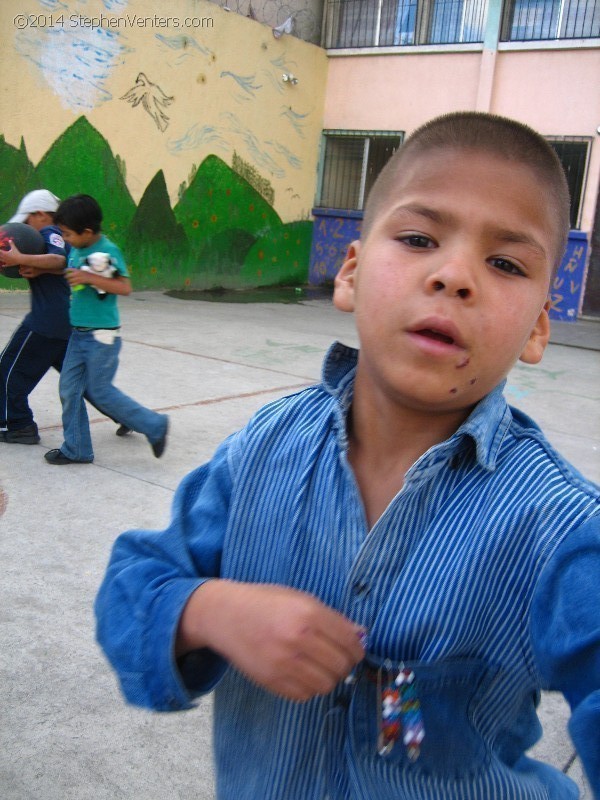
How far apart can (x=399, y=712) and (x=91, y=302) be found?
3350mm

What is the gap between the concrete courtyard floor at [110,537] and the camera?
190 cm

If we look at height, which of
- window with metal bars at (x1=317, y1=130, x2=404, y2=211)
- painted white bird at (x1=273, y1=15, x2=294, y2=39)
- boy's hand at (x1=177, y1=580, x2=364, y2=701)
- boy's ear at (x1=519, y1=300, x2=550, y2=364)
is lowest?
boy's hand at (x1=177, y1=580, x2=364, y2=701)

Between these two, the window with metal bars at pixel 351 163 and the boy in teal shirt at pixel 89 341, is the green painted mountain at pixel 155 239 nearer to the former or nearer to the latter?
the window with metal bars at pixel 351 163

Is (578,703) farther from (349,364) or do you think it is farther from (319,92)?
(319,92)

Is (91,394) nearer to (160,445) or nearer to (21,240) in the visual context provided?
(160,445)

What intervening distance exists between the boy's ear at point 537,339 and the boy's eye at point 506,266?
0.12 meters

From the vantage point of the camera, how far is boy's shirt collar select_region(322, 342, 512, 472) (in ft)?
3.26

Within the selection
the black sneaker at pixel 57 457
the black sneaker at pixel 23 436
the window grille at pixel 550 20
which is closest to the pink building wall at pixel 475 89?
the window grille at pixel 550 20

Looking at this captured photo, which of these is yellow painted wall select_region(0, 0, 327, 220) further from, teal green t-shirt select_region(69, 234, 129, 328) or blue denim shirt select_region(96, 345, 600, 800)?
blue denim shirt select_region(96, 345, 600, 800)

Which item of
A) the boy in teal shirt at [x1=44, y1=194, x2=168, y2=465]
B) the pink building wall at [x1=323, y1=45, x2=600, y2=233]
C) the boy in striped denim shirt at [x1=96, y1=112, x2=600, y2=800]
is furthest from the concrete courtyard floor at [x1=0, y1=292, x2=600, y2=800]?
the pink building wall at [x1=323, y1=45, x2=600, y2=233]

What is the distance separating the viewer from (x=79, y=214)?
3.94m

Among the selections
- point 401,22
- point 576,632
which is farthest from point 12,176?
point 576,632

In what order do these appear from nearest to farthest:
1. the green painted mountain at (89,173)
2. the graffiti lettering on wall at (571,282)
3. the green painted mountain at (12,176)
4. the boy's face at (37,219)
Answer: the boy's face at (37,219) < the green painted mountain at (12,176) < the green painted mountain at (89,173) < the graffiti lettering on wall at (571,282)

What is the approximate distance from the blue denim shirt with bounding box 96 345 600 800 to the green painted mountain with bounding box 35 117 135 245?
9.68 metres
